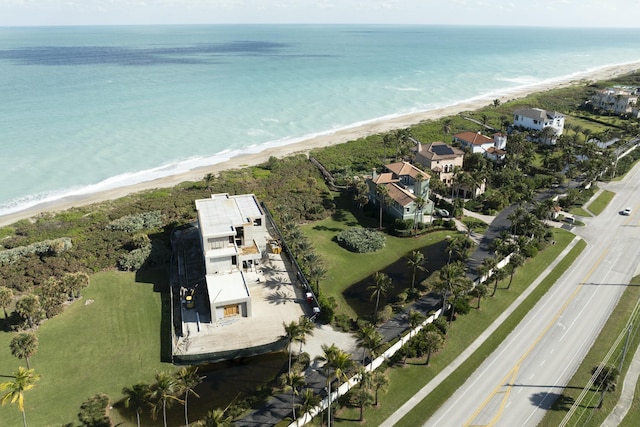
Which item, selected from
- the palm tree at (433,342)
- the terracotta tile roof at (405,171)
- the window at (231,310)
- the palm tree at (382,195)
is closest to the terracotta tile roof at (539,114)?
the terracotta tile roof at (405,171)

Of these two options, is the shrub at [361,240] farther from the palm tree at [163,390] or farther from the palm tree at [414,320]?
the palm tree at [163,390]

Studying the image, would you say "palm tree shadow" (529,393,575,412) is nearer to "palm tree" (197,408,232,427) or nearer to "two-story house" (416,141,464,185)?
"palm tree" (197,408,232,427)

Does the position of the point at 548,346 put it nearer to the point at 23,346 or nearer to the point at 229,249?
the point at 229,249

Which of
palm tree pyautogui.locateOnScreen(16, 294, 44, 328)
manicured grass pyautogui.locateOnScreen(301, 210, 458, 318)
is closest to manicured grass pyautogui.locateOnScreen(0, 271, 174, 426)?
palm tree pyautogui.locateOnScreen(16, 294, 44, 328)

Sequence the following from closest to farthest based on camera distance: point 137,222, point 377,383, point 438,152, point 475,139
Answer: point 377,383 → point 137,222 → point 438,152 → point 475,139

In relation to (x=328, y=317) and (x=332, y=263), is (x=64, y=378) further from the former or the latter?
(x=332, y=263)

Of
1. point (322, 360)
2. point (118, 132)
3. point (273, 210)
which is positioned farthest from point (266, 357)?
point (118, 132)

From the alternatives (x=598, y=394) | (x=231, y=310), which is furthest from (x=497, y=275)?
(x=231, y=310)
